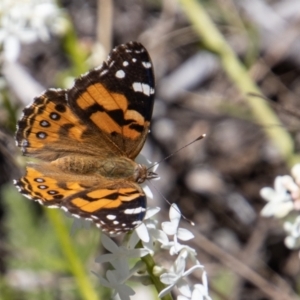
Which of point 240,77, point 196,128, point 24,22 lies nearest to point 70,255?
point 24,22

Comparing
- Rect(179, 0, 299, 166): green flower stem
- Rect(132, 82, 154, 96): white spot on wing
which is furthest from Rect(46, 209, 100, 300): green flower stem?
Rect(179, 0, 299, 166): green flower stem

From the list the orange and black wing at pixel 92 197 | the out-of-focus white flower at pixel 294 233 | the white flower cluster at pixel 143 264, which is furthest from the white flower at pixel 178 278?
the out-of-focus white flower at pixel 294 233

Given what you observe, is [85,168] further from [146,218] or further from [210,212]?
[210,212]

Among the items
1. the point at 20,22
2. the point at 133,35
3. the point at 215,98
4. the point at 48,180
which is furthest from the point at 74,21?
the point at 48,180

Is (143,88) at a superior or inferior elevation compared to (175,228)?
superior

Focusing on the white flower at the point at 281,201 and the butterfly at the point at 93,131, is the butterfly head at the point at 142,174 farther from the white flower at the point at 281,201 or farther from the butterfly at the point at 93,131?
the white flower at the point at 281,201

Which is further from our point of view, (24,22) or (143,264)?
(24,22)

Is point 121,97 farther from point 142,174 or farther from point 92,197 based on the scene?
point 92,197
